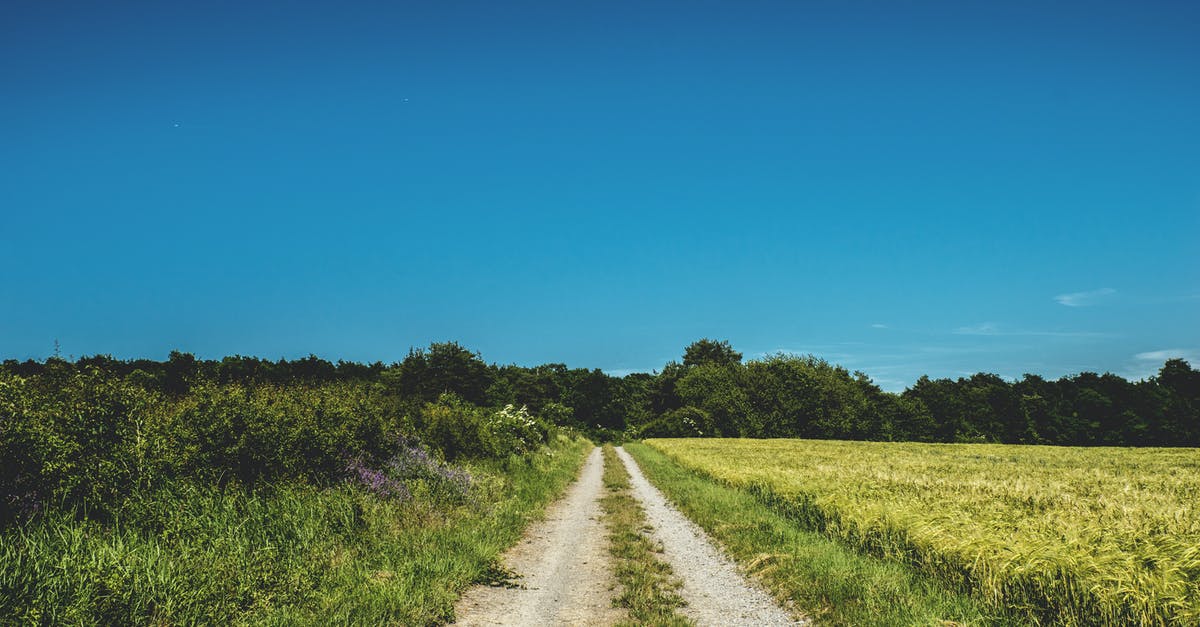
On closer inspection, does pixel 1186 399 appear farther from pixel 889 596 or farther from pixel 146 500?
pixel 146 500

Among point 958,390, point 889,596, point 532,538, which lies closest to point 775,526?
point 889,596

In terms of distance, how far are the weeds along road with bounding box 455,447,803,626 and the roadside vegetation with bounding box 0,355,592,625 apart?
0.47 metres

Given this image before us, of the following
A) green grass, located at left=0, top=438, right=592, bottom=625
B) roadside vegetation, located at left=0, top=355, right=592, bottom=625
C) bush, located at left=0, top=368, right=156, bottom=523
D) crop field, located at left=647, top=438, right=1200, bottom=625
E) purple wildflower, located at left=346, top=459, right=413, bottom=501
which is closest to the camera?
green grass, located at left=0, top=438, right=592, bottom=625

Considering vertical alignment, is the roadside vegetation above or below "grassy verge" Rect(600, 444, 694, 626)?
above

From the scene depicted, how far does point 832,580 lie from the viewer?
677cm

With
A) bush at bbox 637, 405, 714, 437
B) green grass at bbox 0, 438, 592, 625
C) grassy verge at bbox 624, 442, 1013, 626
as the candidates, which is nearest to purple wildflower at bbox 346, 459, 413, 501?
green grass at bbox 0, 438, 592, 625

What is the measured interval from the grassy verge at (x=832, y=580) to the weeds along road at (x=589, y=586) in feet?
1.10

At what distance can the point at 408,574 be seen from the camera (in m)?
6.86

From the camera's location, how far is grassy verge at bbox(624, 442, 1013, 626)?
18.7 feet

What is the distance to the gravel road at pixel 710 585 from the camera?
6227 mm

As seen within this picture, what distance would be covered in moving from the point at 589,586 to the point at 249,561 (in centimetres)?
440

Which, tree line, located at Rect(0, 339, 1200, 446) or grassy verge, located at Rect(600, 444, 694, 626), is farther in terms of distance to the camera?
tree line, located at Rect(0, 339, 1200, 446)

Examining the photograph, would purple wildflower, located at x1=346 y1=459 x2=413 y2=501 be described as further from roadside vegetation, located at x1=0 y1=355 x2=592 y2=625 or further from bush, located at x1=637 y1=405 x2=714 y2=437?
bush, located at x1=637 y1=405 x2=714 y2=437

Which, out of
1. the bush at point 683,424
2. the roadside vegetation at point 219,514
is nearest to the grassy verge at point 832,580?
the roadside vegetation at point 219,514
